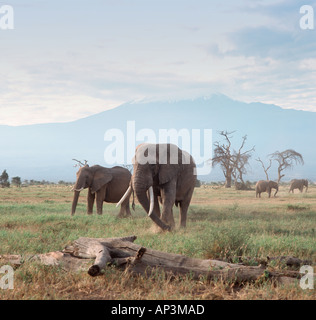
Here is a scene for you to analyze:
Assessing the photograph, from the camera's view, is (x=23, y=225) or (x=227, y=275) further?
(x=23, y=225)

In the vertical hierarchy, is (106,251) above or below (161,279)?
above

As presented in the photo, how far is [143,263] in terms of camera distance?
6238 millimetres

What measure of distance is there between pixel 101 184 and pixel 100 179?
235 millimetres

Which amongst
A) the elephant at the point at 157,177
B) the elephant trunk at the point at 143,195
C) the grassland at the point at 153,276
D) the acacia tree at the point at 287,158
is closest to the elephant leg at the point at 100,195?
the grassland at the point at 153,276

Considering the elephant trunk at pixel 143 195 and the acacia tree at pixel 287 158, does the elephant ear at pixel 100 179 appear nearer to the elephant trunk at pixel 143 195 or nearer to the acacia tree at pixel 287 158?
the elephant trunk at pixel 143 195

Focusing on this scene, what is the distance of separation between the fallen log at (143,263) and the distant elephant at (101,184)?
904cm

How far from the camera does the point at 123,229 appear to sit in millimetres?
11312

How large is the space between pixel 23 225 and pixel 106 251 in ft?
23.2

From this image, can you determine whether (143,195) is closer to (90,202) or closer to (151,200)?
(151,200)

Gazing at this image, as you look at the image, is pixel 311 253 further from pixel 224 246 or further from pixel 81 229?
pixel 81 229
